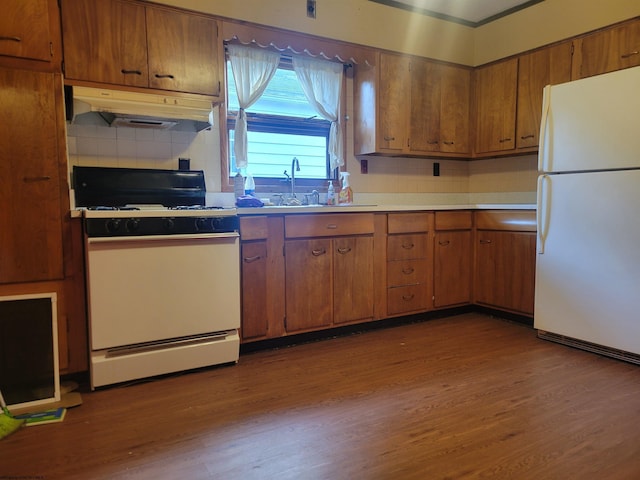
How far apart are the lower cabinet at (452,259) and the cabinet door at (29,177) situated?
8.44ft

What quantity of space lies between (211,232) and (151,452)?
112cm

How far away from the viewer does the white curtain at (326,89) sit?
3.36 m

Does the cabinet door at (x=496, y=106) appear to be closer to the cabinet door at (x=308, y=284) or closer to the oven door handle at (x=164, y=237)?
the cabinet door at (x=308, y=284)

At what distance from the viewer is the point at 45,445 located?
1.69m

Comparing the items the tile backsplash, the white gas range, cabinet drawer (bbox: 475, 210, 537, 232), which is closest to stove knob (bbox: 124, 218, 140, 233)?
the white gas range

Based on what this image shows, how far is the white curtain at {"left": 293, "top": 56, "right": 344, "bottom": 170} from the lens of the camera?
3.36 metres

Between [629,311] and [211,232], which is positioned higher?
[211,232]

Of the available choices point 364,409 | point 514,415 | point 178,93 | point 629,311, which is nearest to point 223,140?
point 178,93

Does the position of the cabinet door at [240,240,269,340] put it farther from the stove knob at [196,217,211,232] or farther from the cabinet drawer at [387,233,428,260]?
the cabinet drawer at [387,233,428,260]

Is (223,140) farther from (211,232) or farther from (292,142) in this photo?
(211,232)

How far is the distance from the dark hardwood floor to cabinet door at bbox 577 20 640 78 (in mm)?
1930

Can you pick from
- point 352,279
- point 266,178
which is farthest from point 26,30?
point 352,279

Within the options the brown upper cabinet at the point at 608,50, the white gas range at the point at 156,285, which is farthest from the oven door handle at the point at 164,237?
the brown upper cabinet at the point at 608,50

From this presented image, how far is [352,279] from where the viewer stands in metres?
3.02
